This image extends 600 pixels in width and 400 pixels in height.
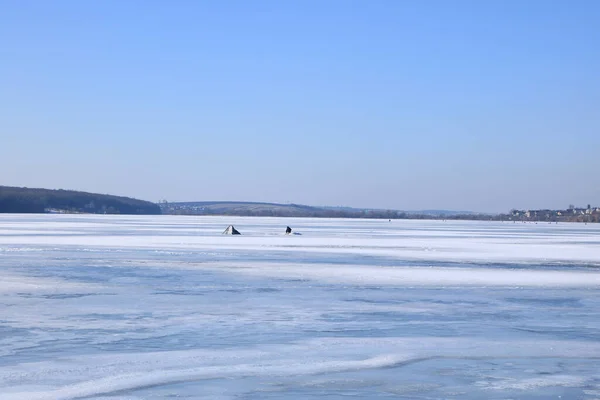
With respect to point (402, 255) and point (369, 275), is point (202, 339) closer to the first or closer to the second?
point (369, 275)

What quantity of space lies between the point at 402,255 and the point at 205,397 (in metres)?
16.9

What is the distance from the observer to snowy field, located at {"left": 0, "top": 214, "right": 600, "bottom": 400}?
19.3 ft

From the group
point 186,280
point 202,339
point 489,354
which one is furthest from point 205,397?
point 186,280

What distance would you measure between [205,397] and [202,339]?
2.24 m

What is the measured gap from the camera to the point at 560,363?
6750 millimetres

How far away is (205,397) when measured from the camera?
553 centimetres

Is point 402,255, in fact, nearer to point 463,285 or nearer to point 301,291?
point 463,285

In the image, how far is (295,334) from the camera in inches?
321

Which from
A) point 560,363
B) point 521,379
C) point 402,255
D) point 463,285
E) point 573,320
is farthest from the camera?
point 402,255

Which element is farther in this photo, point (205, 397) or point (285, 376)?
point (285, 376)

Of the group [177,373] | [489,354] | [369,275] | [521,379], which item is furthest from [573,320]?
[369,275]

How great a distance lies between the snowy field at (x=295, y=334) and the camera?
5.89m

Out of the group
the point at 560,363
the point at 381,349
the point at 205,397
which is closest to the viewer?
the point at 205,397

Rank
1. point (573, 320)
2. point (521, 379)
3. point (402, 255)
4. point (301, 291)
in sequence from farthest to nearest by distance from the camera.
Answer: point (402, 255)
point (301, 291)
point (573, 320)
point (521, 379)
